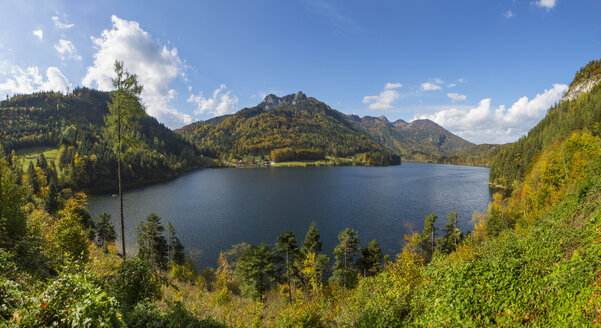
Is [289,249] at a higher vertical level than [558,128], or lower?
lower

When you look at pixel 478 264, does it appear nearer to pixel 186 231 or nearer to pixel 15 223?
pixel 15 223

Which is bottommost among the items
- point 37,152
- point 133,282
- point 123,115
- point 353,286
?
point 353,286

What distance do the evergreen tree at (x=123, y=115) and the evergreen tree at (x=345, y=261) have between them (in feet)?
83.5

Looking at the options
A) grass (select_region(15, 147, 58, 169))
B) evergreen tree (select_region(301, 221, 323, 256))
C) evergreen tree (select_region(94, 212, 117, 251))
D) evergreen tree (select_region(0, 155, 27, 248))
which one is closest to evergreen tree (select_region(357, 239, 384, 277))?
evergreen tree (select_region(301, 221, 323, 256))

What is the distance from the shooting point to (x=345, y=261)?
32.0 m

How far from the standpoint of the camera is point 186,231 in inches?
2030

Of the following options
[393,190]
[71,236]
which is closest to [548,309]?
[71,236]

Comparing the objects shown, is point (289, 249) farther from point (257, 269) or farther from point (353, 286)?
point (353, 286)

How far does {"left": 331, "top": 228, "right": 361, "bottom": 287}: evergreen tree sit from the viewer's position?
31500 millimetres

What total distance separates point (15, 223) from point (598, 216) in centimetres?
3137

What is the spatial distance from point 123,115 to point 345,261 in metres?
30.8

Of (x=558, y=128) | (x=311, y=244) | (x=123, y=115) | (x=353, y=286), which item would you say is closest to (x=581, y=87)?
(x=558, y=128)

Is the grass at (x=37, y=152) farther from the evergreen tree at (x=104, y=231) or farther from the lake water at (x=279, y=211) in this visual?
the evergreen tree at (x=104, y=231)

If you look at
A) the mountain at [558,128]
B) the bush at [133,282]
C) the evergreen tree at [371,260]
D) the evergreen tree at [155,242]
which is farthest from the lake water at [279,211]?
the bush at [133,282]
